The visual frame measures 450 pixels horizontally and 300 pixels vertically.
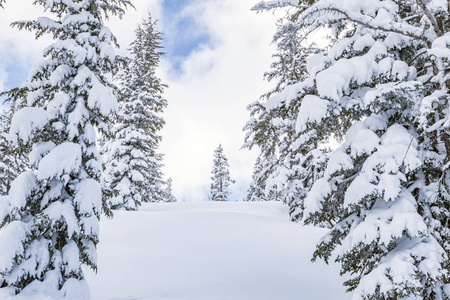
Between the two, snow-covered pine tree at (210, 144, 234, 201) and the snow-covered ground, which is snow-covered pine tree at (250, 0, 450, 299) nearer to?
the snow-covered ground

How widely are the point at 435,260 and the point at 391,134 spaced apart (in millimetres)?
1952

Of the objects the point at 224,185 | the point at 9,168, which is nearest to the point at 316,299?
the point at 9,168

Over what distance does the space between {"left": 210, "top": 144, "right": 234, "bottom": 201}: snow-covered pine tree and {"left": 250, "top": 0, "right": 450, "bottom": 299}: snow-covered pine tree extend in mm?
42453

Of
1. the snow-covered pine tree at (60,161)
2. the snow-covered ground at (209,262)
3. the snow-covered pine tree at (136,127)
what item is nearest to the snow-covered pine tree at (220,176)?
the snow-covered pine tree at (136,127)

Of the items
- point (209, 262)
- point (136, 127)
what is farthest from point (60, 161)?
point (136, 127)

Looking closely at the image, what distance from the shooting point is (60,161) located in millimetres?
6586

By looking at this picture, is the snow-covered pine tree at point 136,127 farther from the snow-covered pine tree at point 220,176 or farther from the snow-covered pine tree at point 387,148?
the snow-covered pine tree at point 220,176

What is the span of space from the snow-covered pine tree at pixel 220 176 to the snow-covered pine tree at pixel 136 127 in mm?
23464

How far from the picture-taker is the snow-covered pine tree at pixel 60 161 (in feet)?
20.4

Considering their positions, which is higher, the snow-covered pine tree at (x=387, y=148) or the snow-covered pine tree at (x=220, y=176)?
the snow-covered pine tree at (x=220, y=176)

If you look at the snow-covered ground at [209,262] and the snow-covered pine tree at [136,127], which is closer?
the snow-covered ground at [209,262]

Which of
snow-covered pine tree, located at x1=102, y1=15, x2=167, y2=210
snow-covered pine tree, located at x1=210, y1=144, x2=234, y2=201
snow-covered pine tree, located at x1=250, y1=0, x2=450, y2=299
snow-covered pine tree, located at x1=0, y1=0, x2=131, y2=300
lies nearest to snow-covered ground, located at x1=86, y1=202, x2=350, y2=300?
snow-covered pine tree, located at x1=0, y1=0, x2=131, y2=300

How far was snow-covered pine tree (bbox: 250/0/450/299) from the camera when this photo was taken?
14.7 feet

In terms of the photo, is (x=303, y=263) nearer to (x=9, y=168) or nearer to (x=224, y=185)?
(x=9, y=168)
